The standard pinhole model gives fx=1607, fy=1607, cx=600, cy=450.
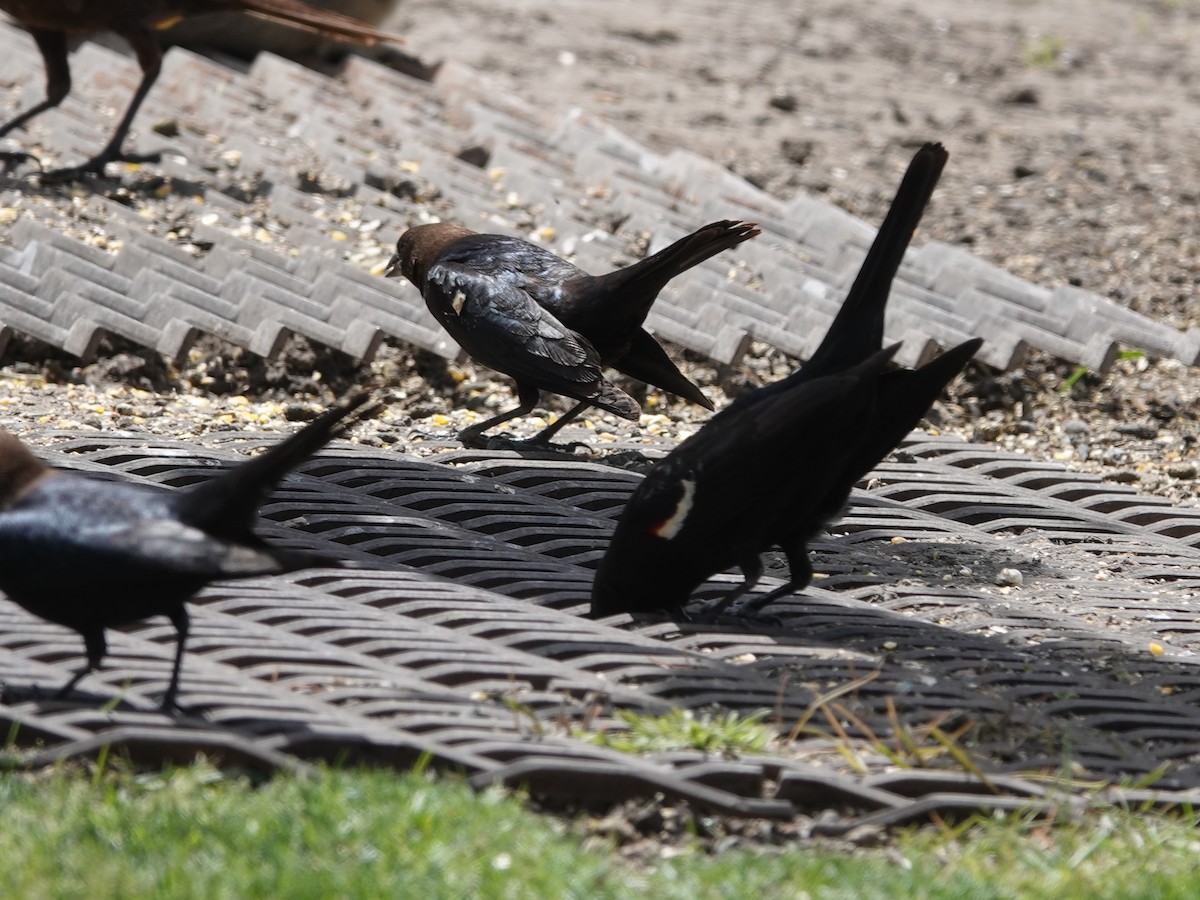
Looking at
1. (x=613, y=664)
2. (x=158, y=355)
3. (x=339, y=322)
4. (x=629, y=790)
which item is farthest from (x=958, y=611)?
(x=158, y=355)

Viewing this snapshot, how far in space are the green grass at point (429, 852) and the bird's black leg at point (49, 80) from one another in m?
5.56

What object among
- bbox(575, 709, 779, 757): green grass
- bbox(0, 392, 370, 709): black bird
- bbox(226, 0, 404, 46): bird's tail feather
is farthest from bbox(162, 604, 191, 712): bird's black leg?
bbox(226, 0, 404, 46): bird's tail feather

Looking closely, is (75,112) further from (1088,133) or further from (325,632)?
(1088,133)

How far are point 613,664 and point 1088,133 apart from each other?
8349mm

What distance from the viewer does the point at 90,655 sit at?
11.8ft

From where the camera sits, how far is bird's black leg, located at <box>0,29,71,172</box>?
26.4 feet

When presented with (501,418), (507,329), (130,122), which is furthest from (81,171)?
(507,329)

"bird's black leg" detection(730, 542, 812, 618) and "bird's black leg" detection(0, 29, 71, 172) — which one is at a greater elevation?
"bird's black leg" detection(0, 29, 71, 172)

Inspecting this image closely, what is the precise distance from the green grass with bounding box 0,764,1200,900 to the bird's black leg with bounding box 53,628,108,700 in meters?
0.31

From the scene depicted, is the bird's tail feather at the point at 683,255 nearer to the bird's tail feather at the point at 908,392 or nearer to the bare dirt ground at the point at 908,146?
the bird's tail feather at the point at 908,392

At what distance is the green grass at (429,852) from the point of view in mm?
2861

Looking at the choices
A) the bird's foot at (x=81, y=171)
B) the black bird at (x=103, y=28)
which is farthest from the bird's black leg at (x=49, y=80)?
the bird's foot at (x=81, y=171)

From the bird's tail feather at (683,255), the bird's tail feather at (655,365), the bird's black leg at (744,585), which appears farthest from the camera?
the bird's tail feather at (655,365)

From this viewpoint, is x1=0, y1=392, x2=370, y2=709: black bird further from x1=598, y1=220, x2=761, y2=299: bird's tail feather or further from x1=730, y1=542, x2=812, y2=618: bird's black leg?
x1=598, y1=220, x2=761, y2=299: bird's tail feather
